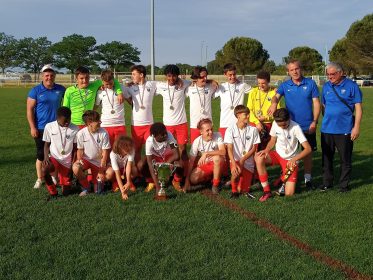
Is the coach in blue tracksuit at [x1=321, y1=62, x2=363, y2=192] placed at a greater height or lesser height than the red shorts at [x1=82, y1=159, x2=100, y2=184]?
greater

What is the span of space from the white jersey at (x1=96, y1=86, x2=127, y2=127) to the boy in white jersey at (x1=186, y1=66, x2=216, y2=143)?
117 centimetres

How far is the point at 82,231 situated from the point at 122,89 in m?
2.94

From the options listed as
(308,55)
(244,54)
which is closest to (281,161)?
(244,54)

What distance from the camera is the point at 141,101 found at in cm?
703

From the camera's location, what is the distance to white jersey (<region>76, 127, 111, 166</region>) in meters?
6.36

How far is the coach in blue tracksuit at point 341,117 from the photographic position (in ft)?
20.3

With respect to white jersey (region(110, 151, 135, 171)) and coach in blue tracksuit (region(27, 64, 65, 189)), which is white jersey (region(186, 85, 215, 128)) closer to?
white jersey (region(110, 151, 135, 171))

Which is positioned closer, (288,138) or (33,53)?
(288,138)

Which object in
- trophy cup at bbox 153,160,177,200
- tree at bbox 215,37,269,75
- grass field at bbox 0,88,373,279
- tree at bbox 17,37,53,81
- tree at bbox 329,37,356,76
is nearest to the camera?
grass field at bbox 0,88,373,279

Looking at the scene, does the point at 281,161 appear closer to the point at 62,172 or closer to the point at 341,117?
the point at 341,117

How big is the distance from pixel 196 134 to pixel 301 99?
1757mm

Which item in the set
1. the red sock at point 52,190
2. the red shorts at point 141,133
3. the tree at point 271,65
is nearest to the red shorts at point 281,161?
the red shorts at point 141,133

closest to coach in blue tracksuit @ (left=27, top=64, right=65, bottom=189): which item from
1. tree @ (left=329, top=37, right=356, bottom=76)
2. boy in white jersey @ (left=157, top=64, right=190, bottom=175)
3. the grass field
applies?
the grass field

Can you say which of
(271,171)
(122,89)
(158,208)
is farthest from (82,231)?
(271,171)
